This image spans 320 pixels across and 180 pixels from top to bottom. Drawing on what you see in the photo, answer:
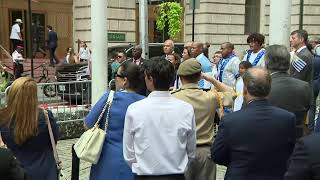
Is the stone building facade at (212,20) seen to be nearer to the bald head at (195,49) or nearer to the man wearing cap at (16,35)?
the man wearing cap at (16,35)

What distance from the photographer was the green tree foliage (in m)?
23.1

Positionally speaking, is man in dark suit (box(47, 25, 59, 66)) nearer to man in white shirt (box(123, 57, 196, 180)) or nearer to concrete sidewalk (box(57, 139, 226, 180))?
concrete sidewalk (box(57, 139, 226, 180))

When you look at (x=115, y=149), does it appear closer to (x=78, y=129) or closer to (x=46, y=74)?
(x=78, y=129)

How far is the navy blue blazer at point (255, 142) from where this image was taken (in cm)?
375

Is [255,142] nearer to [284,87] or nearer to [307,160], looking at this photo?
[307,160]

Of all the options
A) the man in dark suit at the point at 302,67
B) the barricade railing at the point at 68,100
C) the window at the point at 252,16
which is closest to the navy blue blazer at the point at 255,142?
the man in dark suit at the point at 302,67

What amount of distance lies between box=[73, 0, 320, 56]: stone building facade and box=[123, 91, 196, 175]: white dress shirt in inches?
752

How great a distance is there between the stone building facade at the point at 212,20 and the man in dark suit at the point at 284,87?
59.8ft

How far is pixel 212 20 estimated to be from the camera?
27.2 meters

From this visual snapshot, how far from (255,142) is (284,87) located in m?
1.31

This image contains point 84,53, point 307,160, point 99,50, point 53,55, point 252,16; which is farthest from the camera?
point 252,16

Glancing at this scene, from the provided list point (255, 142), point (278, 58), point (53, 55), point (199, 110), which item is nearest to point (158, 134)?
point (255, 142)

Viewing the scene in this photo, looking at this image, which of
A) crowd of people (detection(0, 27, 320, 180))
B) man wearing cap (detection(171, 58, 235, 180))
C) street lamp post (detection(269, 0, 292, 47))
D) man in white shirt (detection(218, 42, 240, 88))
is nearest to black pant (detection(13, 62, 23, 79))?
man in white shirt (detection(218, 42, 240, 88))

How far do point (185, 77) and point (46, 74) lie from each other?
16901 millimetres
